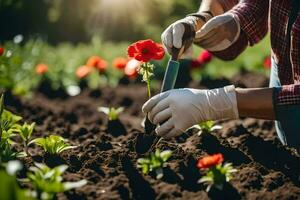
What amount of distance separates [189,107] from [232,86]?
249mm

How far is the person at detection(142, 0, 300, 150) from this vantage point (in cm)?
272

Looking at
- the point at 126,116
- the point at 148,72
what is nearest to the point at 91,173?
the point at 148,72

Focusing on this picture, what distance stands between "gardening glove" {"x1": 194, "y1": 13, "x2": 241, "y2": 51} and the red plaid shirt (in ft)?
0.17

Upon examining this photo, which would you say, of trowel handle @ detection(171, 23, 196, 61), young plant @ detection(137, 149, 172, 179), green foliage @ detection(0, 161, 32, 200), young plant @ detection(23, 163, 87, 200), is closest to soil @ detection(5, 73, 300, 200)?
young plant @ detection(137, 149, 172, 179)

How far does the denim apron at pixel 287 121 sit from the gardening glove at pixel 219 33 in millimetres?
327

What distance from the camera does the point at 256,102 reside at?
2693 mm

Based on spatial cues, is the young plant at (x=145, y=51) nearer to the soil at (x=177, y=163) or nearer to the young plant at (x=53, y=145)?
the soil at (x=177, y=163)

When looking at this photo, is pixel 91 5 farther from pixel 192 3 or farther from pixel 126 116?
pixel 126 116

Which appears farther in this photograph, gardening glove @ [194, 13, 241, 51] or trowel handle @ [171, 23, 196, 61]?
gardening glove @ [194, 13, 241, 51]

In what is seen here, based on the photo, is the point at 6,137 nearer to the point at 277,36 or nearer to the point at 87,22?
the point at 277,36

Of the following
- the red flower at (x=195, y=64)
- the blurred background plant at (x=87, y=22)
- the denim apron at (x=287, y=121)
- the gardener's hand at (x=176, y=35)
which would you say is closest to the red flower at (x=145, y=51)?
the gardener's hand at (x=176, y=35)

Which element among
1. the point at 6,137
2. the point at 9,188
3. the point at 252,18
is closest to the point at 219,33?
the point at 252,18

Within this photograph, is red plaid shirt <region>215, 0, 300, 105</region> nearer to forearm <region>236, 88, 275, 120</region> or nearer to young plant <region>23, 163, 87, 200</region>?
forearm <region>236, 88, 275, 120</region>

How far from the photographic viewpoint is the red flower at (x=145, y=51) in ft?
9.50
